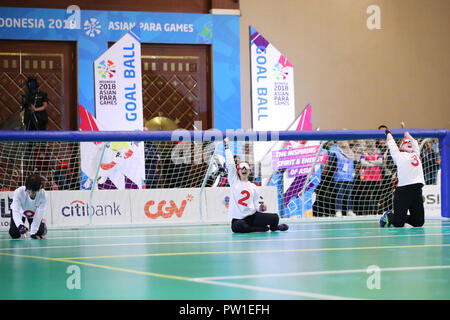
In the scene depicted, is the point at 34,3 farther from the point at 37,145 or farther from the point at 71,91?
the point at 37,145

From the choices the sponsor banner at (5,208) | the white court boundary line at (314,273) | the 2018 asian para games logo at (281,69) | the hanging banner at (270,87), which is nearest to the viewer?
the white court boundary line at (314,273)

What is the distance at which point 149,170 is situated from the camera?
1600 cm

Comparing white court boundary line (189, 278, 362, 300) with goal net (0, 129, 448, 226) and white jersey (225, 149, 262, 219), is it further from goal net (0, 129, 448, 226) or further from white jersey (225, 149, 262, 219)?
goal net (0, 129, 448, 226)

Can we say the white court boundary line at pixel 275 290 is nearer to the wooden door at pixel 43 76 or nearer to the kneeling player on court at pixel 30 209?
the kneeling player on court at pixel 30 209

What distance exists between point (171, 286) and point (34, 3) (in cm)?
1480

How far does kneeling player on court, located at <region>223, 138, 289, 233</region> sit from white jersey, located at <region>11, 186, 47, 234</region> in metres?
2.76

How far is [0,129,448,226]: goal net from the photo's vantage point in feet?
Result: 42.2

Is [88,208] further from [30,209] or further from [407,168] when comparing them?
[407,168]

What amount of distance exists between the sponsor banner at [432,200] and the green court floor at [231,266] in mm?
3824

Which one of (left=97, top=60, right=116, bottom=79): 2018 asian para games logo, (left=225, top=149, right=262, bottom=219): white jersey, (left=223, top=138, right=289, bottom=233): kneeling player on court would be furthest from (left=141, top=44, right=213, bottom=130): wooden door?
(left=225, top=149, right=262, bottom=219): white jersey

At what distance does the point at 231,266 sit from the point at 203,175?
8.54 meters

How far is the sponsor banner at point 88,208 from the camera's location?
12.6 meters

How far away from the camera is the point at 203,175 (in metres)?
14.6

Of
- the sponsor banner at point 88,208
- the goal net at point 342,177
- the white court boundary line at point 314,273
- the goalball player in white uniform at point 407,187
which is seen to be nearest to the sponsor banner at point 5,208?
the sponsor banner at point 88,208
